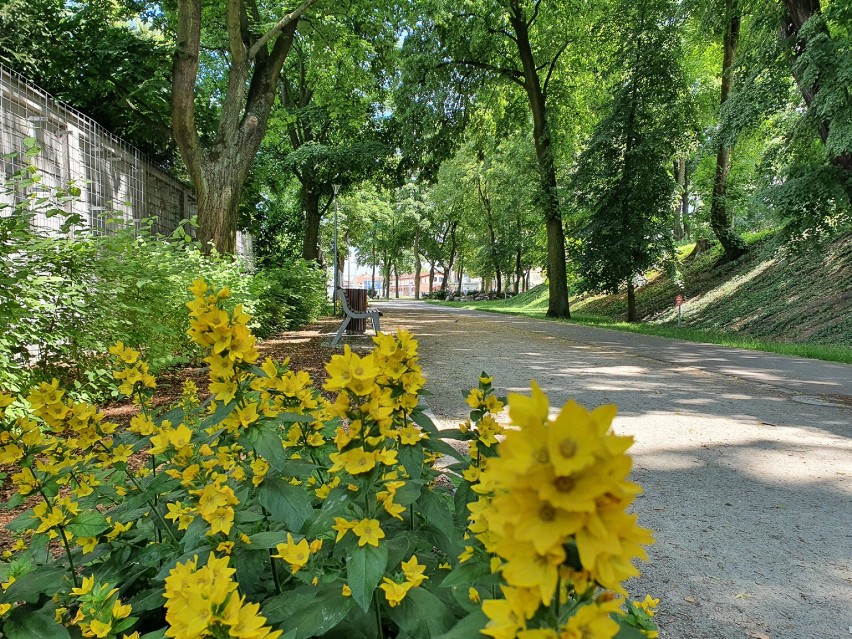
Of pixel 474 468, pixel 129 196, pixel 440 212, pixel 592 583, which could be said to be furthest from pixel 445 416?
pixel 440 212

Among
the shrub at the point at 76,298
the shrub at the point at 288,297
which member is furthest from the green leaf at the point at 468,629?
the shrub at the point at 288,297

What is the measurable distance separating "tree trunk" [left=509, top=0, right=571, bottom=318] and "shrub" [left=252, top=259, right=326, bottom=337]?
8312mm

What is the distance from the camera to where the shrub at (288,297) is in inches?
392

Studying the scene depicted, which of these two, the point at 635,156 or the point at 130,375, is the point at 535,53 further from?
the point at 130,375

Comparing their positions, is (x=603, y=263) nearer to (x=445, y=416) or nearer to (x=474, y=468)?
(x=445, y=416)

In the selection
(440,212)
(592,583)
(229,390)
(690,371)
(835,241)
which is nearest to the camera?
(592,583)

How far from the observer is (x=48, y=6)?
9.62 meters

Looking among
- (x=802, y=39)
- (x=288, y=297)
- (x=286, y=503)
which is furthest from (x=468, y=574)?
(x=802, y=39)

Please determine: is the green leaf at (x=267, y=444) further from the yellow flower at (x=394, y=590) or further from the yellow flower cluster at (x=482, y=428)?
the yellow flower cluster at (x=482, y=428)

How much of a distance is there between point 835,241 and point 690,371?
410 inches

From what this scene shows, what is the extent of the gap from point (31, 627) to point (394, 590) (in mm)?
1014

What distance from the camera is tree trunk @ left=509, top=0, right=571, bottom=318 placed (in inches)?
652

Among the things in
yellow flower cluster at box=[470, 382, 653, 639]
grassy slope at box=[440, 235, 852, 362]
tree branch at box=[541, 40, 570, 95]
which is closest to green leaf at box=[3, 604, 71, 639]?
yellow flower cluster at box=[470, 382, 653, 639]

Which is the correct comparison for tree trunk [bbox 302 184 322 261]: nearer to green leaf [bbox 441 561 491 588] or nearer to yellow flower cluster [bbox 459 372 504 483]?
yellow flower cluster [bbox 459 372 504 483]
